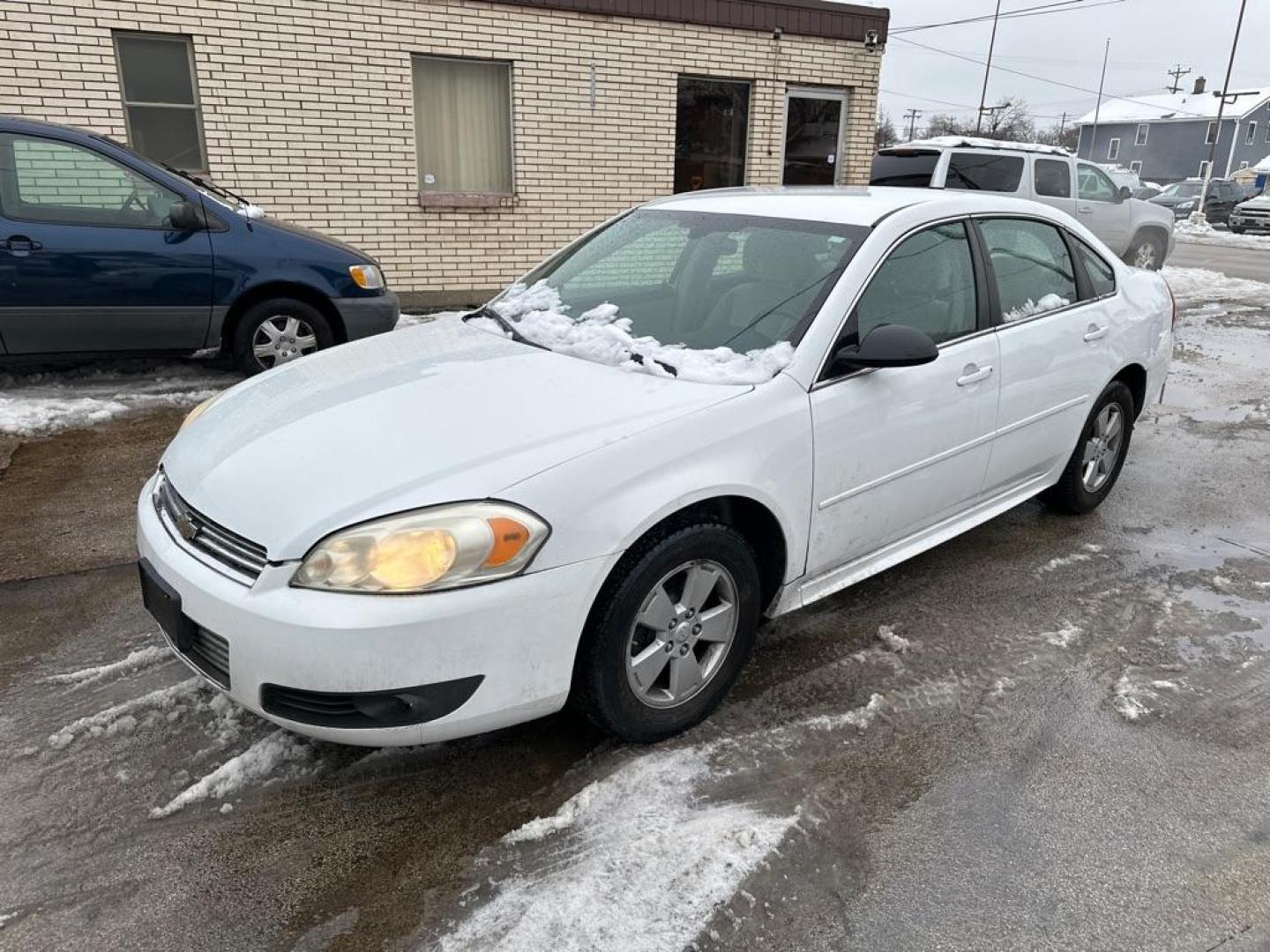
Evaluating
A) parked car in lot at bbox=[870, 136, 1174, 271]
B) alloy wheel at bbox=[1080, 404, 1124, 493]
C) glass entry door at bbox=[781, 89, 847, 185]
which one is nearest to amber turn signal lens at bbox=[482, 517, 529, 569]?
alloy wheel at bbox=[1080, 404, 1124, 493]

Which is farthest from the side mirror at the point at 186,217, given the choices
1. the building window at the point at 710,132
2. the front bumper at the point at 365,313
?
the building window at the point at 710,132

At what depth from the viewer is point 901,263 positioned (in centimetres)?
339

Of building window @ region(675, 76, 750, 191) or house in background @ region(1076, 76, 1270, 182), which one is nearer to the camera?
building window @ region(675, 76, 750, 191)

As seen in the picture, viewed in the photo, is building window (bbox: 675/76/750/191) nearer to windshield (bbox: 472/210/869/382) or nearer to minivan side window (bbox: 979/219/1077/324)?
minivan side window (bbox: 979/219/1077/324)

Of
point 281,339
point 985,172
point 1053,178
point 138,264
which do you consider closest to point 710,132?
point 985,172

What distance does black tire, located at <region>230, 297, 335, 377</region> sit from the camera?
21.1 ft

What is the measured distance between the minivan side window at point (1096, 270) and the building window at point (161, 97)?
7456 mm

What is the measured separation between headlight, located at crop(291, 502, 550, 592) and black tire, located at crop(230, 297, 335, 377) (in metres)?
4.62

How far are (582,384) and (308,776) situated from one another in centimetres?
140

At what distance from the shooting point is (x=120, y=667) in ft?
10.5

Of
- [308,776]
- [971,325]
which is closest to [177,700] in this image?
[308,776]

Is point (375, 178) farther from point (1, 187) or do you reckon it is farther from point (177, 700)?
point (177, 700)

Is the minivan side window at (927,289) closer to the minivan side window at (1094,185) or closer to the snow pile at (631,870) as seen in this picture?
the snow pile at (631,870)

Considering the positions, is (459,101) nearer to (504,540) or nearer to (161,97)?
(161,97)
